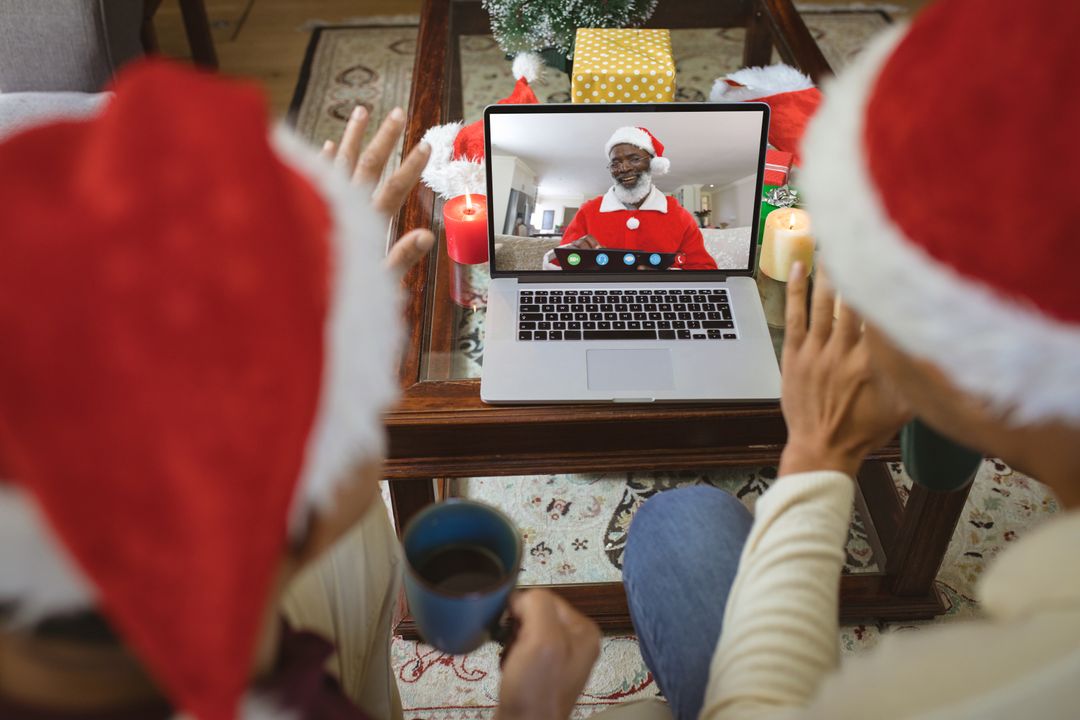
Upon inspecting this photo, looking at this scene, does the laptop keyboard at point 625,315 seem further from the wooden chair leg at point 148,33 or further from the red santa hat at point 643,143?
the wooden chair leg at point 148,33

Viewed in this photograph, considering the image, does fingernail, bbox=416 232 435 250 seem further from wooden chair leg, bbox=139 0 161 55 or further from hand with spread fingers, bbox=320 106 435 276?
wooden chair leg, bbox=139 0 161 55

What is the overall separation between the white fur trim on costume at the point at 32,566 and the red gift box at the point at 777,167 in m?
1.14

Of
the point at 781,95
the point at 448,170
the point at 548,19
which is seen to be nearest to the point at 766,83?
the point at 781,95

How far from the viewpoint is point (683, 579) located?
0.93 metres

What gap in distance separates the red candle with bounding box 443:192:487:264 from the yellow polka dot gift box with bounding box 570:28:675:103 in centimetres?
30

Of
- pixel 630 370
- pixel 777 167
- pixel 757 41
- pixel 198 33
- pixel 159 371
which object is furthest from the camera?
pixel 198 33

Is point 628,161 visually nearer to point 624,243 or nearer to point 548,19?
point 624,243

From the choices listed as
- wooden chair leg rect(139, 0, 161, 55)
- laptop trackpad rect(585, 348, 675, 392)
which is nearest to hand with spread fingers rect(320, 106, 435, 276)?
laptop trackpad rect(585, 348, 675, 392)

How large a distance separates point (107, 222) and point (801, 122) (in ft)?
4.13

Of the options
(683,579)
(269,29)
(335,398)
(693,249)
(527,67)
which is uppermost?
(335,398)

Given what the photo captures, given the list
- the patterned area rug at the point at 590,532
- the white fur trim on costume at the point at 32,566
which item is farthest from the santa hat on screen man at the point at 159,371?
the patterned area rug at the point at 590,532

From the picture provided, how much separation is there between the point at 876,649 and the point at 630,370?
507mm

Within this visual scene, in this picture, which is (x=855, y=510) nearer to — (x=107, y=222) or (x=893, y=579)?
(x=893, y=579)

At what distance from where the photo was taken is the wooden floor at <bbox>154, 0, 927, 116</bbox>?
259 centimetres
